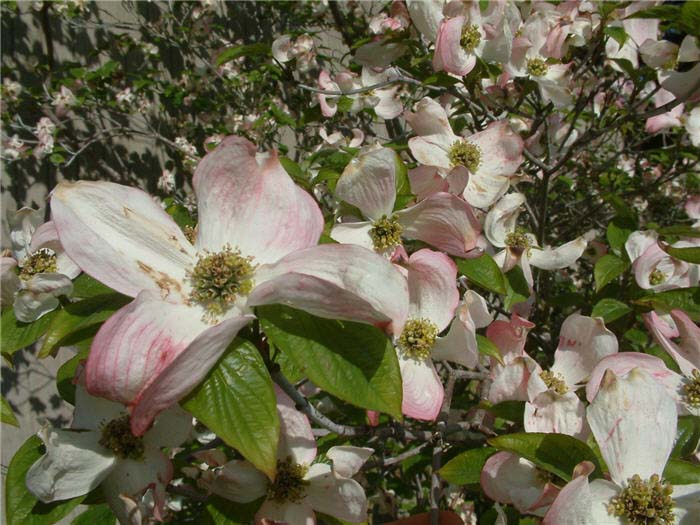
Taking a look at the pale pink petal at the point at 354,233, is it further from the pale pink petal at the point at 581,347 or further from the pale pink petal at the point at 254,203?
the pale pink petal at the point at 581,347

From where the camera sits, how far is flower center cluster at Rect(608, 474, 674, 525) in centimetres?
60

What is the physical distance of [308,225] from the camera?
575mm

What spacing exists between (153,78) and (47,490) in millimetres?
2203

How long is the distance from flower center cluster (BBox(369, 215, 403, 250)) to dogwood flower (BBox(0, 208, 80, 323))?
0.39 m

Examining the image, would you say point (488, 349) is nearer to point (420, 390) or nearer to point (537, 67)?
point (420, 390)

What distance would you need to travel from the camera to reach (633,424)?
605mm

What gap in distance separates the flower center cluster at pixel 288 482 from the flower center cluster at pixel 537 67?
1003 mm

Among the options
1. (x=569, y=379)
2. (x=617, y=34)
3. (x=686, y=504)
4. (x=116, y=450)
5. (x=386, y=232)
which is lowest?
(x=569, y=379)

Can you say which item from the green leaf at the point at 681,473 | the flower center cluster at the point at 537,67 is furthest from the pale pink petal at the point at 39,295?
the flower center cluster at the point at 537,67

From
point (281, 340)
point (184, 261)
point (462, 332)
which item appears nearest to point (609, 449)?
point (462, 332)

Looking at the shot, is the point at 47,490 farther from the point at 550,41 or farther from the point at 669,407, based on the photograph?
the point at 550,41

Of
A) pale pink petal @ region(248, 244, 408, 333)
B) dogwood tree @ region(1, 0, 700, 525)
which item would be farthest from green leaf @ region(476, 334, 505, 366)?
pale pink petal @ region(248, 244, 408, 333)

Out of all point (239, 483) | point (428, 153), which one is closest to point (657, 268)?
point (428, 153)

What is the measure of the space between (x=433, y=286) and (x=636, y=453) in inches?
11.7
